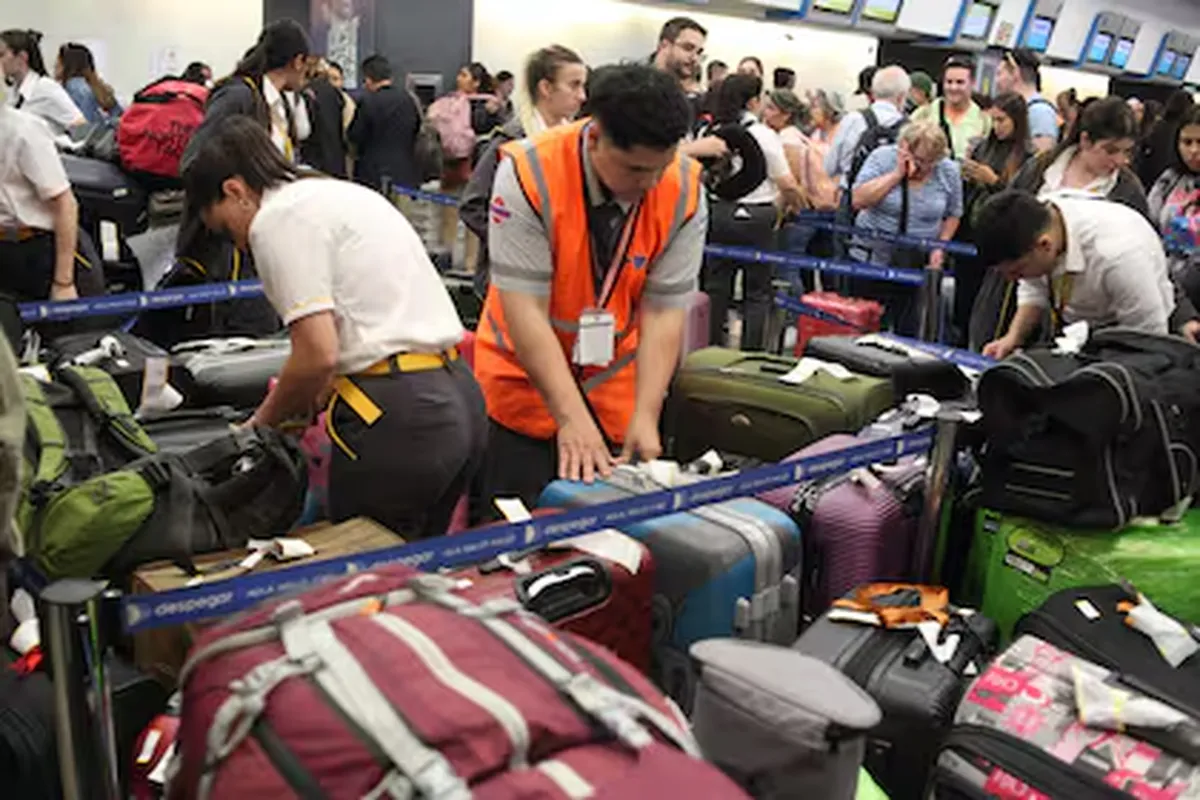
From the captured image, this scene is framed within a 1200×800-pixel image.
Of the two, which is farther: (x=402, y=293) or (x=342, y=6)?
(x=342, y=6)

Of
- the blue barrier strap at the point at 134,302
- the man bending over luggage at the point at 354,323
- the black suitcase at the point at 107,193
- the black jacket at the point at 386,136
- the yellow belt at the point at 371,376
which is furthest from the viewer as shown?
the black jacket at the point at 386,136

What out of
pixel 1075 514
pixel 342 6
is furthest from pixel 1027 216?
pixel 342 6

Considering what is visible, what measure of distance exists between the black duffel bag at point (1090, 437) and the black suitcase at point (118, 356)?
8.36ft

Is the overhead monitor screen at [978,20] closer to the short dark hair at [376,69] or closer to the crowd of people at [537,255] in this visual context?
the short dark hair at [376,69]

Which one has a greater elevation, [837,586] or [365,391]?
[365,391]

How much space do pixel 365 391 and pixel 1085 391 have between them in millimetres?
1611

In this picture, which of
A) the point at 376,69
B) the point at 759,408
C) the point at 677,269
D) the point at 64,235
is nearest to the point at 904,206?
the point at 759,408

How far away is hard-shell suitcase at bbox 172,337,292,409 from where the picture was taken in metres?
3.86

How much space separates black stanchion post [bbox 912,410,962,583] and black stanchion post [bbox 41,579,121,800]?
1945 mm

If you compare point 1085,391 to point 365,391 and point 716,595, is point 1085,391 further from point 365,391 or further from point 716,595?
point 365,391

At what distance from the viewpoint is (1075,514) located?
8.74 ft

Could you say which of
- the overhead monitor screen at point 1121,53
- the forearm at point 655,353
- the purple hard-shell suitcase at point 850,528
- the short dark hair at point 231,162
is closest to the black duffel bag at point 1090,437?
the purple hard-shell suitcase at point 850,528

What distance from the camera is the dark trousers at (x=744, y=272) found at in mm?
6055

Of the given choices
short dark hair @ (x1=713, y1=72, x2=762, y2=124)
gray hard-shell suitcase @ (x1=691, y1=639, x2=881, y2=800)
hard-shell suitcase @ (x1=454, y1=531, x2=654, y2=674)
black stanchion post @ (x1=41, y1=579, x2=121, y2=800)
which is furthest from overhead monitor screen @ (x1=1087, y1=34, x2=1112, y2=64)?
black stanchion post @ (x1=41, y1=579, x2=121, y2=800)
